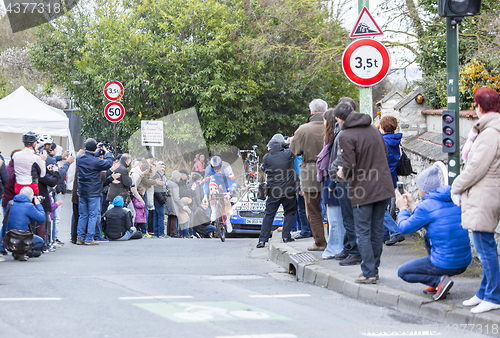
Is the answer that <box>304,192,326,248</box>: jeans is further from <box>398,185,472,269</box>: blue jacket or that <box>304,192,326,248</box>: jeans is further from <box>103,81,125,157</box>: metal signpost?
<box>103,81,125,157</box>: metal signpost

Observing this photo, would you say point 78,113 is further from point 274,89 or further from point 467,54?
point 467,54

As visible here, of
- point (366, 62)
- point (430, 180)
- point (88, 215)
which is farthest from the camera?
point (88, 215)

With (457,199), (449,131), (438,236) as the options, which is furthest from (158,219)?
(457,199)

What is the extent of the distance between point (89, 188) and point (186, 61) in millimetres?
14275

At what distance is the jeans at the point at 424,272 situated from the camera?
18.3 ft

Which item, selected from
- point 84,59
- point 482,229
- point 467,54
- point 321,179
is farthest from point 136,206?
point 84,59

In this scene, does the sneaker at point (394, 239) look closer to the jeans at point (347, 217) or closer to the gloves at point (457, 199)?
the jeans at point (347, 217)

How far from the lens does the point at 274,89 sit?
89.6 feet

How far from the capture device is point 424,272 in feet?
18.7

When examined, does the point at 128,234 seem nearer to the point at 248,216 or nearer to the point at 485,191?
the point at 248,216

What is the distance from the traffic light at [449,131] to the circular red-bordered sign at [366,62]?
1.70 meters

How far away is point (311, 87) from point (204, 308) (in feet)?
75.1

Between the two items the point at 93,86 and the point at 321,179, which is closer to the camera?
the point at 321,179

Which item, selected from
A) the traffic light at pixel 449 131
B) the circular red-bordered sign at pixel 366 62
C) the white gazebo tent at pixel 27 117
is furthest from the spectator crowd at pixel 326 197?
the white gazebo tent at pixel 27 117
